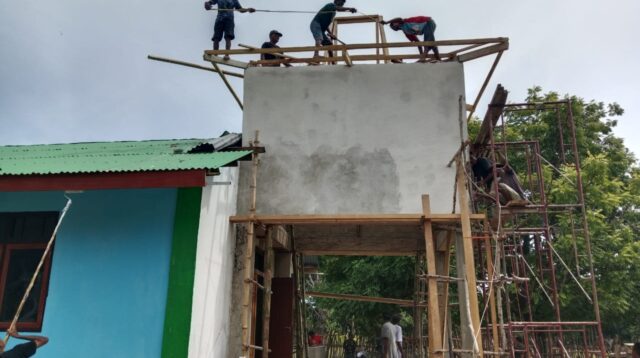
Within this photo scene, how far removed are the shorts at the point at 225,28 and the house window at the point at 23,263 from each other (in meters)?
4.42

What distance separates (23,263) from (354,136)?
4.98 metres

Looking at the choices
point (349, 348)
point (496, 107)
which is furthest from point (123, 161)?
point (349, 348)

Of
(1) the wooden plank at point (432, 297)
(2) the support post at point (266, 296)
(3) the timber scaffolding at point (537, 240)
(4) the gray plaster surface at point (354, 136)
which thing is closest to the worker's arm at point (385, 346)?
(3) the timber scaffolding at point (537, 240)

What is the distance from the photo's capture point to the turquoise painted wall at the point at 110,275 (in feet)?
18.8

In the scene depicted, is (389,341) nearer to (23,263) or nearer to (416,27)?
(416,27)

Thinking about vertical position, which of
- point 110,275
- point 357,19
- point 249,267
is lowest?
point 110,275

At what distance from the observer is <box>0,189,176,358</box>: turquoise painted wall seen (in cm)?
573

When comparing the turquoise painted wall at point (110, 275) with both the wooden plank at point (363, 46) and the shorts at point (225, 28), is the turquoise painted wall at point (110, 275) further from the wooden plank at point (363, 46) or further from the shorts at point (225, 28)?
the shorts at point (225, 28)

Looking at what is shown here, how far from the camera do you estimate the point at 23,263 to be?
6.31 meters

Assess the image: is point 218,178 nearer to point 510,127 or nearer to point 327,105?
point 327,105

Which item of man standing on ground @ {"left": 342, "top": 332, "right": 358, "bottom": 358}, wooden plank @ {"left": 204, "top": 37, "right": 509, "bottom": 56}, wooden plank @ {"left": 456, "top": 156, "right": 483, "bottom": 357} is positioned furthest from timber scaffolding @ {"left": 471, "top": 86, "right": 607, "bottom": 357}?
man standing on ground @ {"left": 342, "top": 332, "right": 358, "bottom": 358}

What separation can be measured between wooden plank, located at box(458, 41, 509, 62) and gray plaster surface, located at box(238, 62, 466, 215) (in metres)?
0.18

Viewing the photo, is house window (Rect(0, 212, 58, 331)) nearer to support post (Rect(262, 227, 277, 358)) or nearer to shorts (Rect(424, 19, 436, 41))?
support post (Rect(262, 227, 277, 358))

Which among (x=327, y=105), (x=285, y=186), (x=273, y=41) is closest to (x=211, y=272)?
(x=285, y=186)
